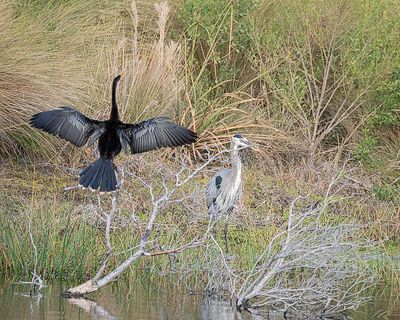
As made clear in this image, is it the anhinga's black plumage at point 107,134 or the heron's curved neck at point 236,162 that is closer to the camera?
the anhinga's black plumage at point 107,134

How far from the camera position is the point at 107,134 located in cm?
903

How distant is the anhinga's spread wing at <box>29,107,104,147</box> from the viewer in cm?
868

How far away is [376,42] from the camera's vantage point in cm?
1246

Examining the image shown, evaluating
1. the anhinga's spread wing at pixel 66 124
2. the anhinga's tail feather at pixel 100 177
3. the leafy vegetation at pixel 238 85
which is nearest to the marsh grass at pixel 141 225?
the leafy vegetation at pixel 238 85

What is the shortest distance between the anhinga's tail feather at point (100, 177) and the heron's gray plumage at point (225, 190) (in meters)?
Result: 1.85

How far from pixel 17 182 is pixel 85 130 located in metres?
2.13

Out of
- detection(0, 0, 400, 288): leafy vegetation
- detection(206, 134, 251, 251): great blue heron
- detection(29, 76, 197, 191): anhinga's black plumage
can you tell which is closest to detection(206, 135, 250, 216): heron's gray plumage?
detection(206, 134, 251, 251): great blue heron

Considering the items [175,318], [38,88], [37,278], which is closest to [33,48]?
[38,88]

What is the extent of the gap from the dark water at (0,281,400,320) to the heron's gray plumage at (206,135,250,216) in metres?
2.34

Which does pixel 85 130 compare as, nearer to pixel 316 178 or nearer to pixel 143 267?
pixel 143 267

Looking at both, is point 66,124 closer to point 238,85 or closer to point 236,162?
point 236,162

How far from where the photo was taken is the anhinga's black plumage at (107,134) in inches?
337

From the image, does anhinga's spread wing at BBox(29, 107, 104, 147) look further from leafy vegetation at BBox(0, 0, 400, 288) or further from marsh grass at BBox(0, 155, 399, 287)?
leafy vegetation at BBox(0, 0, 400, 288)

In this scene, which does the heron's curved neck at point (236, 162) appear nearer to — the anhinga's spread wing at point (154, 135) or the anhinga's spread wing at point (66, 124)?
the anhinga's spread wing at point (154, 135)
